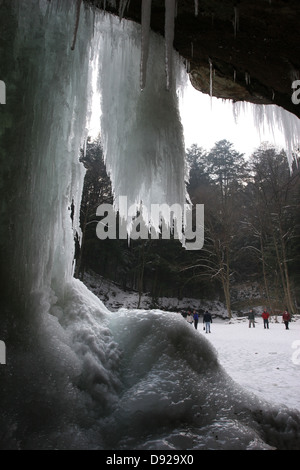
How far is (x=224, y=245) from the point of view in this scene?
20.3m

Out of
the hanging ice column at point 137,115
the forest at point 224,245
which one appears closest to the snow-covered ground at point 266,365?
the hanging ice column at point 137,115

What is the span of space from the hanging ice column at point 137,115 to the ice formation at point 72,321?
2cm

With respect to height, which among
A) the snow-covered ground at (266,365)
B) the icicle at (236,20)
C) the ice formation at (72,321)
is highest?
the icicle at (236,20)

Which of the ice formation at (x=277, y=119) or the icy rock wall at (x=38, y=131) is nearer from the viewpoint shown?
the icy rock wall at (x=38, y=131)

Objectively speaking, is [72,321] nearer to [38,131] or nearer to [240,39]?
[38,131]

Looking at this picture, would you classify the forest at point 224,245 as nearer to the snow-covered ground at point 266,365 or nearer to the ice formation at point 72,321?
the snow-covered ground at point 266,365

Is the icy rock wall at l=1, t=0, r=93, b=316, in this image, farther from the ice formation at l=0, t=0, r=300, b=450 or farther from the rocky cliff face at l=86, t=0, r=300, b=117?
the rocky cliff face at l=86, t=0, r=300, b=117

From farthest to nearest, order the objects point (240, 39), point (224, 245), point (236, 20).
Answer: point (224, 245)
point (240, 39)
point (236, 20)

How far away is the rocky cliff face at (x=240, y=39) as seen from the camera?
2.70m

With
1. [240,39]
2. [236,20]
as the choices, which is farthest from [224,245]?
[236,20]

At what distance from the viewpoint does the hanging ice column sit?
353 centimetres

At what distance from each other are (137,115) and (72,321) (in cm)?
251

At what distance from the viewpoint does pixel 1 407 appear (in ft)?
7.50
